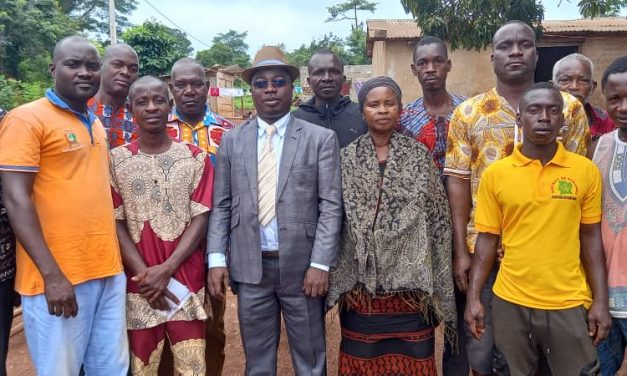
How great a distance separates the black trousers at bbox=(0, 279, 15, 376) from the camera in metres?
2.57

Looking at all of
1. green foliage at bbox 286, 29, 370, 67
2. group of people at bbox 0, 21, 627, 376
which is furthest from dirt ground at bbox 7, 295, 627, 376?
green foliage at bbox 286, 29, 370, 67

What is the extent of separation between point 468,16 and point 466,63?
11.3 feet

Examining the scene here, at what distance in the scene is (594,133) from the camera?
12.0ft

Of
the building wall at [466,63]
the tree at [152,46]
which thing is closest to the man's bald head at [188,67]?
the building wall at [466,63]

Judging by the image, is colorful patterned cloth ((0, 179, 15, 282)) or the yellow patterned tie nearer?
colorful patterned cloth ((0, 179, 15, 282))

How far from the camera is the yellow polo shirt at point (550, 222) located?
238 cm

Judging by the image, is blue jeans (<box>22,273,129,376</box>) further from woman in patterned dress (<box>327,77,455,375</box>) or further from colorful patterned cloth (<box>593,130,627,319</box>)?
colorful patterned cloth (<box>593,130,627,319</box>)

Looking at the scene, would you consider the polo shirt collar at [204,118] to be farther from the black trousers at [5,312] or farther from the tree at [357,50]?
the tree at [357,50]

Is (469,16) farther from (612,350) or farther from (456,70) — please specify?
(612,350)

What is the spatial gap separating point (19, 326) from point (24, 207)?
118 inches

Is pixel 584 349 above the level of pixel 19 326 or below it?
above

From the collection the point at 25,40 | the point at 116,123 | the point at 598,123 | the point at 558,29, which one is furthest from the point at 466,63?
the point at 25,40

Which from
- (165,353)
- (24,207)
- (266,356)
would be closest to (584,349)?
(266,356)

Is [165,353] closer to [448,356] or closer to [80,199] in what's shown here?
[80,199]
